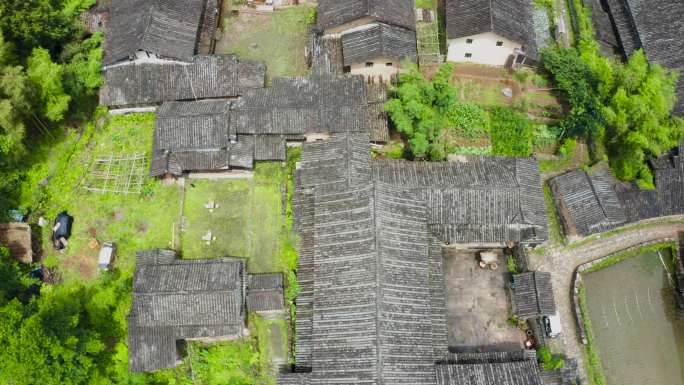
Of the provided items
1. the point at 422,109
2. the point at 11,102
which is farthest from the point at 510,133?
the point at 11,102

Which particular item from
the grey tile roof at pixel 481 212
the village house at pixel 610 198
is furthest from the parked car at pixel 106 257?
the village house at pixel 610 198

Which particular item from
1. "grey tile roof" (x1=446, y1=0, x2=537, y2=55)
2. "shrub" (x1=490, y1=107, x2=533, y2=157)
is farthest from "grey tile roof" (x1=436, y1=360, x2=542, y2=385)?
"grey tile roof" (x1=446, y1=0, x2=537, y2=55)

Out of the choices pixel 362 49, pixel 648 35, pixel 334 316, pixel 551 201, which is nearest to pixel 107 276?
pixel 334 316

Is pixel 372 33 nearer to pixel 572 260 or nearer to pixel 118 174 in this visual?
pixel 118 174

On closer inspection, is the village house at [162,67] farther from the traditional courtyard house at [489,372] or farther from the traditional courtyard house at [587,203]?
the traditional courtyard house at [489,372]

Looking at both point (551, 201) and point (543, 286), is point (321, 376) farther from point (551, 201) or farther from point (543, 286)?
point (551, 201)

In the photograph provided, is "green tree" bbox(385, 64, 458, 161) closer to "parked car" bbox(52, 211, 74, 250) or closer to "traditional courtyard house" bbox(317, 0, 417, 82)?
"traditional courtyard house" bbox(317, 0, 417, 82)

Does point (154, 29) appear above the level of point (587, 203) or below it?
above

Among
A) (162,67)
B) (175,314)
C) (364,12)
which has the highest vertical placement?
(364,12)
